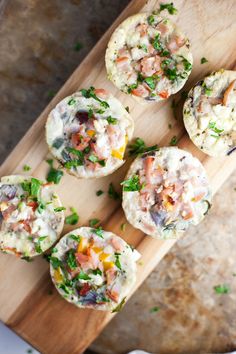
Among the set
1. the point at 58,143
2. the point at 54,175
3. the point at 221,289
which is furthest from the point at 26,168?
the point at 221,289

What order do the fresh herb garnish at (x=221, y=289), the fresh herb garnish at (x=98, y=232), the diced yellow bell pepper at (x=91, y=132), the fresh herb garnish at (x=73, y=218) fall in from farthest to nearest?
the fresh herb garnish at (x=221, y=289), the fresh herb garnish at (x=73, y=218), the fresh herb garnish at (x=98, y=232), the diced yellow bell pepper at (x=91, y=132)

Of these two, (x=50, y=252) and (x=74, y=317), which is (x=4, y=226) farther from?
(x=74, y=317)

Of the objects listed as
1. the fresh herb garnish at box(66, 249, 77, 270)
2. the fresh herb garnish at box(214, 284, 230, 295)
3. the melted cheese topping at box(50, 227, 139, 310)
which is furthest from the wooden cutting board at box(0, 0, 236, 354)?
the fresh herb garnish at box(214, 284, 230, 295)

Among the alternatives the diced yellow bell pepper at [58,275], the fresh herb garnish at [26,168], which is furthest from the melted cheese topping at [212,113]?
the diced yellow bell pepper at [58,275]

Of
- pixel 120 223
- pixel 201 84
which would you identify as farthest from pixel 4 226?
pixel 201 84

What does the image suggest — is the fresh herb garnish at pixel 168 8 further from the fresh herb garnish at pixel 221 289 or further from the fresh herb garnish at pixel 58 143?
the fresh herb garnish at pixel 221 289

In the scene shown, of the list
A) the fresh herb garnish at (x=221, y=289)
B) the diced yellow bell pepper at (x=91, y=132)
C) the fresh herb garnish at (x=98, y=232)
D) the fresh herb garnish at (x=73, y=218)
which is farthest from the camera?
the fresh herb garnish at (x=221, y=289)
